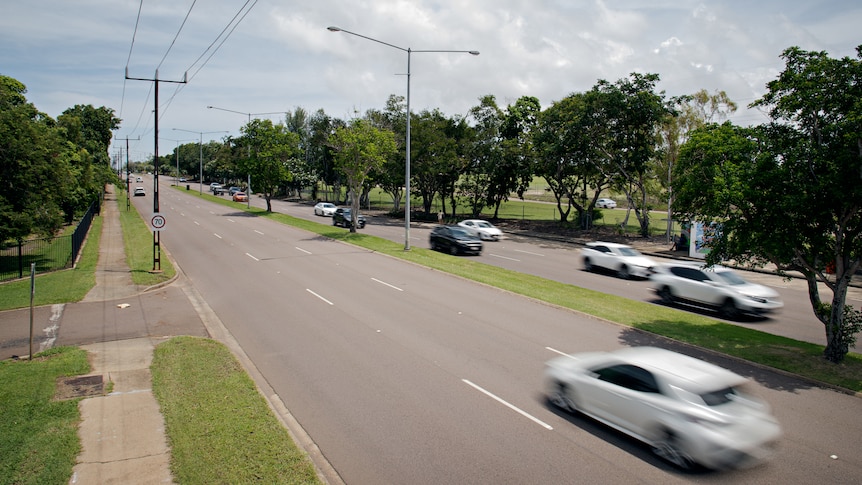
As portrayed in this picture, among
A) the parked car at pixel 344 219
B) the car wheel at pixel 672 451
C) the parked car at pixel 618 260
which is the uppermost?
the parked car at pixel 344 219

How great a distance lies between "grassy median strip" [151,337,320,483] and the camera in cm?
685

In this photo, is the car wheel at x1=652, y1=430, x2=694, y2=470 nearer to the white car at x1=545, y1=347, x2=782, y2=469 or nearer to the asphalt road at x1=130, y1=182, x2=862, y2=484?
the white car at x1=545, y1=347, x2=782, y2=469

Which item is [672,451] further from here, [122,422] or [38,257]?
[38,257]

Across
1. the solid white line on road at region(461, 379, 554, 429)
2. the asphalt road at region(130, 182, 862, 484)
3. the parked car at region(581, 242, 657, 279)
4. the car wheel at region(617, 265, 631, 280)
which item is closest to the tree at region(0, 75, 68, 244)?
the asphalt road at region(130, 182, 862, 484)

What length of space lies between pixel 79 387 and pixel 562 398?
8.77 meters

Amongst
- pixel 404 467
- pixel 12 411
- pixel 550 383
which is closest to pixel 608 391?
pixel 550 383

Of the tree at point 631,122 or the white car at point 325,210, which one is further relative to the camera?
the white car at point 325,210

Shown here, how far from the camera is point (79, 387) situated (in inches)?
392

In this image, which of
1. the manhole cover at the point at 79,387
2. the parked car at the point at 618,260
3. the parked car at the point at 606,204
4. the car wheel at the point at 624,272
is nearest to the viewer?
the manhole cover at the point at 79,387

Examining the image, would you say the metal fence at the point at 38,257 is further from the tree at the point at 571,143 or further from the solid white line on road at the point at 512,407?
the tree at the point at 571,143

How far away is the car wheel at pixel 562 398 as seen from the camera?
351 inches

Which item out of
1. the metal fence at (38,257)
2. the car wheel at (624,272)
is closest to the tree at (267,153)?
the metal fence at (38,257)

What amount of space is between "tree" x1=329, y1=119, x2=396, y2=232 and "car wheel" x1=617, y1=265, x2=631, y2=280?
56.9 ft

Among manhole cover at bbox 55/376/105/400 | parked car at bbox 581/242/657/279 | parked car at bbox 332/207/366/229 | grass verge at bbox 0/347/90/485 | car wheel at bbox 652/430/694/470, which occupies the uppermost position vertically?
parked car at bbox 332/207/366/229
